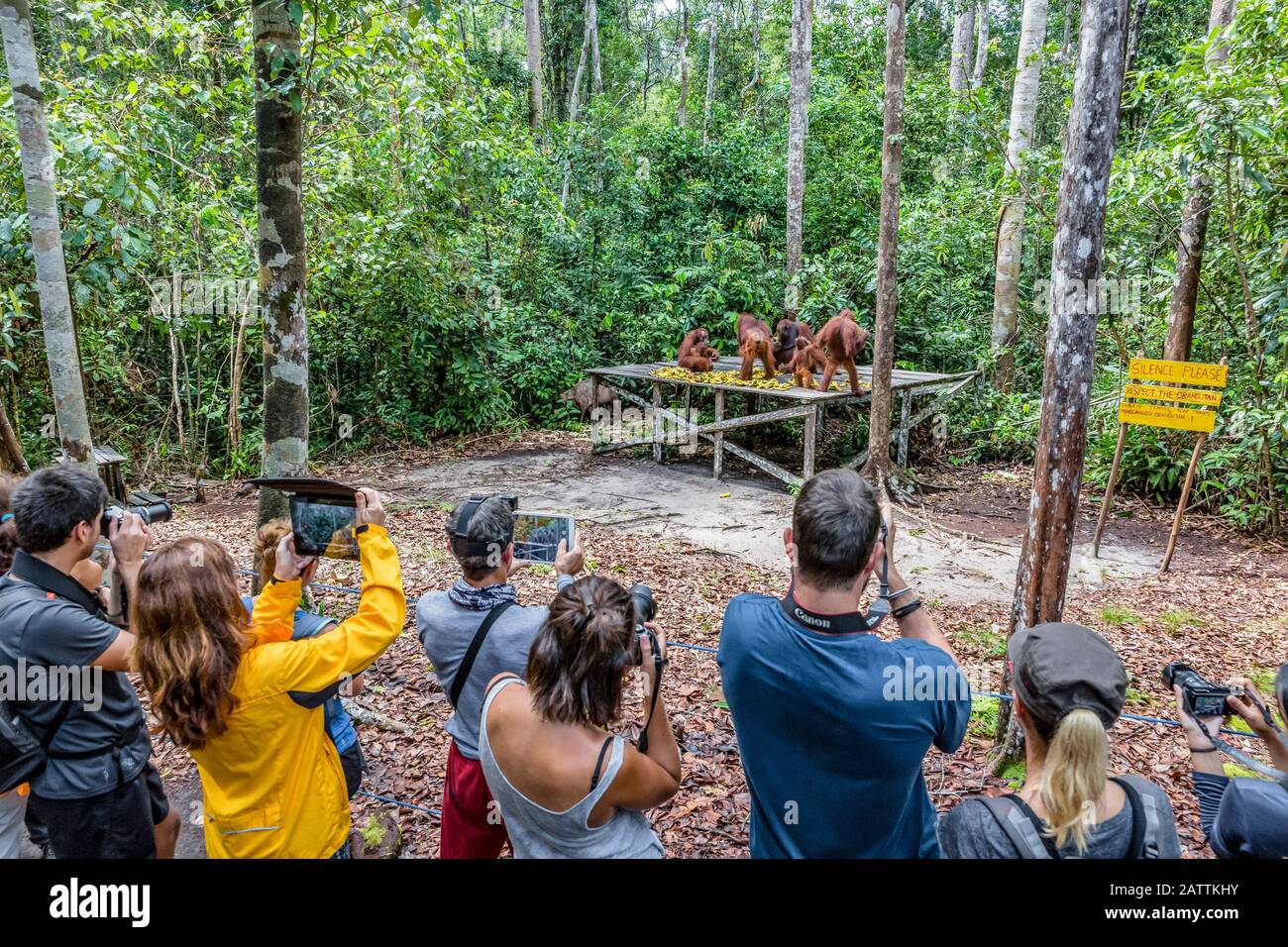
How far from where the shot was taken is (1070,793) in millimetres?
1640

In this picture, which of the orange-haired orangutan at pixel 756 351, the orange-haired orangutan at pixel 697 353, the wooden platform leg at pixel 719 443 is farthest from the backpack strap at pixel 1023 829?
the orange-haired orangutan at pixel 697 353

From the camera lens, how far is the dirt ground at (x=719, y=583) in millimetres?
4168

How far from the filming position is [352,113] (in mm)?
10945

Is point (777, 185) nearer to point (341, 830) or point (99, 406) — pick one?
point (99, 406)

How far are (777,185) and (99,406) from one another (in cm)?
1224

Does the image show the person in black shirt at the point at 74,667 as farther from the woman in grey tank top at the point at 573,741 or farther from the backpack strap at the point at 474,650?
the woman in grey tank top at the point at 573,741

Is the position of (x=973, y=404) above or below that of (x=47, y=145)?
below

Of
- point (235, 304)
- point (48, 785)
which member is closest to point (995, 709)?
point (48, 785)

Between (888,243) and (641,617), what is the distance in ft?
24.4

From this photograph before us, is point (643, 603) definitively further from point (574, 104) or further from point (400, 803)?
point (574, 104)

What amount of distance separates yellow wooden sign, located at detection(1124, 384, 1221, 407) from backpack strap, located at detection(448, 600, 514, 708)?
6879 mm

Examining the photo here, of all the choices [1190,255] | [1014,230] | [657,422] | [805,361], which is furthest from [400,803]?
[1014,230]

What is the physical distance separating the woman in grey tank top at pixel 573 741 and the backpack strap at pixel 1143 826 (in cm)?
105

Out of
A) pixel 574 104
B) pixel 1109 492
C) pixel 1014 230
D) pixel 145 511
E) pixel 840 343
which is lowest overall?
pixel 1109 492
